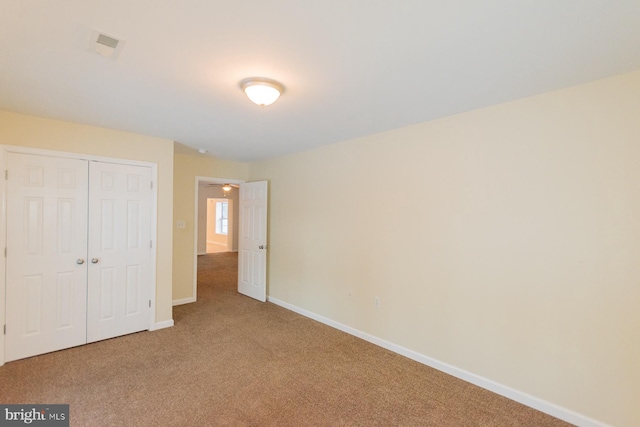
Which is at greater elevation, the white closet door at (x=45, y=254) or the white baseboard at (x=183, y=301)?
the white closet door at (x=45, y=254)

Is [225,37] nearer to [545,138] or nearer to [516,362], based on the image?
[545,138]

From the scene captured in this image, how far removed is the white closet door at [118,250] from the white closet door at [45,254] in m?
0.10

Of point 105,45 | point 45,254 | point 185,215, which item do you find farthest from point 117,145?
point 105,45

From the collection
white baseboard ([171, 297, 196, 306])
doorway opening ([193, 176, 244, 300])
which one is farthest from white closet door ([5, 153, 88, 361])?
doorway opening ([193, 176, 244, 300])

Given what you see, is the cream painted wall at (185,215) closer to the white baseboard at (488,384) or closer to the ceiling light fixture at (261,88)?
the white baseboard at (488,384)

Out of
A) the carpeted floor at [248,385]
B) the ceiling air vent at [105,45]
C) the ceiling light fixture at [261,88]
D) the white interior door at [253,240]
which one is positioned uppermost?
the ceiling air vent at [105,45]

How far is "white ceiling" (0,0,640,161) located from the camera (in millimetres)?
1384

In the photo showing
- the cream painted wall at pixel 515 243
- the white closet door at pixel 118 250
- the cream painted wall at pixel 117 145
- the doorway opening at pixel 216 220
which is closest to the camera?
the cream painted wall at pixel 515 243

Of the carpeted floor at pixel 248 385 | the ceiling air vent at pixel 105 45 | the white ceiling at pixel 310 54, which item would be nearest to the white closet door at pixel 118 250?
the carpeted floor at pixel 248 385

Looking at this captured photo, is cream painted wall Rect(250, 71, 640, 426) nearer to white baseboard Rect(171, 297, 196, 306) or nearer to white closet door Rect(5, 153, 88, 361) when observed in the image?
white baseboard Rect(171, 297, 196, 306)

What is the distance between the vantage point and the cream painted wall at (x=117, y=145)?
288cm

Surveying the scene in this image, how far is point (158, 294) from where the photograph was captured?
3768mm

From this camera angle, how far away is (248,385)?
253 cm

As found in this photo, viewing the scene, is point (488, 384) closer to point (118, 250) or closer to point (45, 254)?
point (118, 250)
